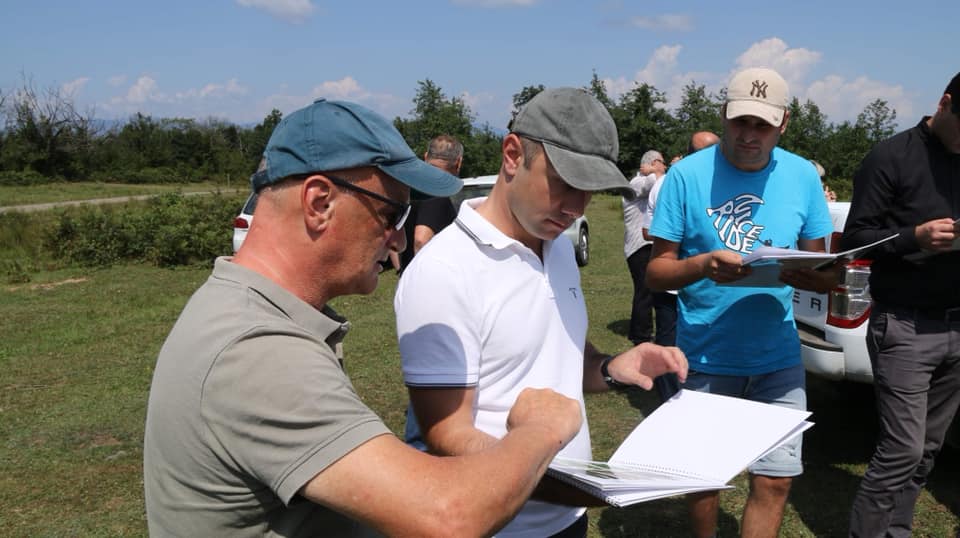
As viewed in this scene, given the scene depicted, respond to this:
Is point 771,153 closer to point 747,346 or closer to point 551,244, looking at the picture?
point 747,346

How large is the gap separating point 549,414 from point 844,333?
332 centimetres

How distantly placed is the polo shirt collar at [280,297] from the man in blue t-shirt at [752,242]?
187 centimetres

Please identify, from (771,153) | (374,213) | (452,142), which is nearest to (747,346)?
(771,153)

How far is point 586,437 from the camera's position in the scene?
2.03 metres

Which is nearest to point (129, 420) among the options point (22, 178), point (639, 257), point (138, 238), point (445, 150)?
point (445, 150)

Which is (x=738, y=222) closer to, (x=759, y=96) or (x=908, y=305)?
(x=759, y=96)

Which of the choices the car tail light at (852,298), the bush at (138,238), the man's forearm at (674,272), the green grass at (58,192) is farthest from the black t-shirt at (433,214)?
the green grass at (58,192)

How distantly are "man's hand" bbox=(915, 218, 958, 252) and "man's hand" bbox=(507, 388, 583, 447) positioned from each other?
209 centimetres

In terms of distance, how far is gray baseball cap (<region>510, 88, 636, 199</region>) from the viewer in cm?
179

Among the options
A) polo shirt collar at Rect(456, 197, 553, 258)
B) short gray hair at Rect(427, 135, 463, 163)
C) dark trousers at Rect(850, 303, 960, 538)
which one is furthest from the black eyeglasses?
short gray hair at Rect(427, 135, 463, 163)

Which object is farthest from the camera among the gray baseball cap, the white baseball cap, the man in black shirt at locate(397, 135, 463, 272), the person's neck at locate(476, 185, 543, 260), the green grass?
the green grass

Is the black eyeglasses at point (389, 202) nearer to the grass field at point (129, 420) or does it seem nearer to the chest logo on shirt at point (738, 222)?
the grass field at point (129, 420)

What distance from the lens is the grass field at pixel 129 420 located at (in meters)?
4.05

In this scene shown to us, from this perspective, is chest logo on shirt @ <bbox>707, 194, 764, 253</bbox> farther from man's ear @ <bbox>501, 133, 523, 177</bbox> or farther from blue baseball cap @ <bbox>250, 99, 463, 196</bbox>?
blue baseball cap @ <bbox>250, 99, 463, 196</bbox>
